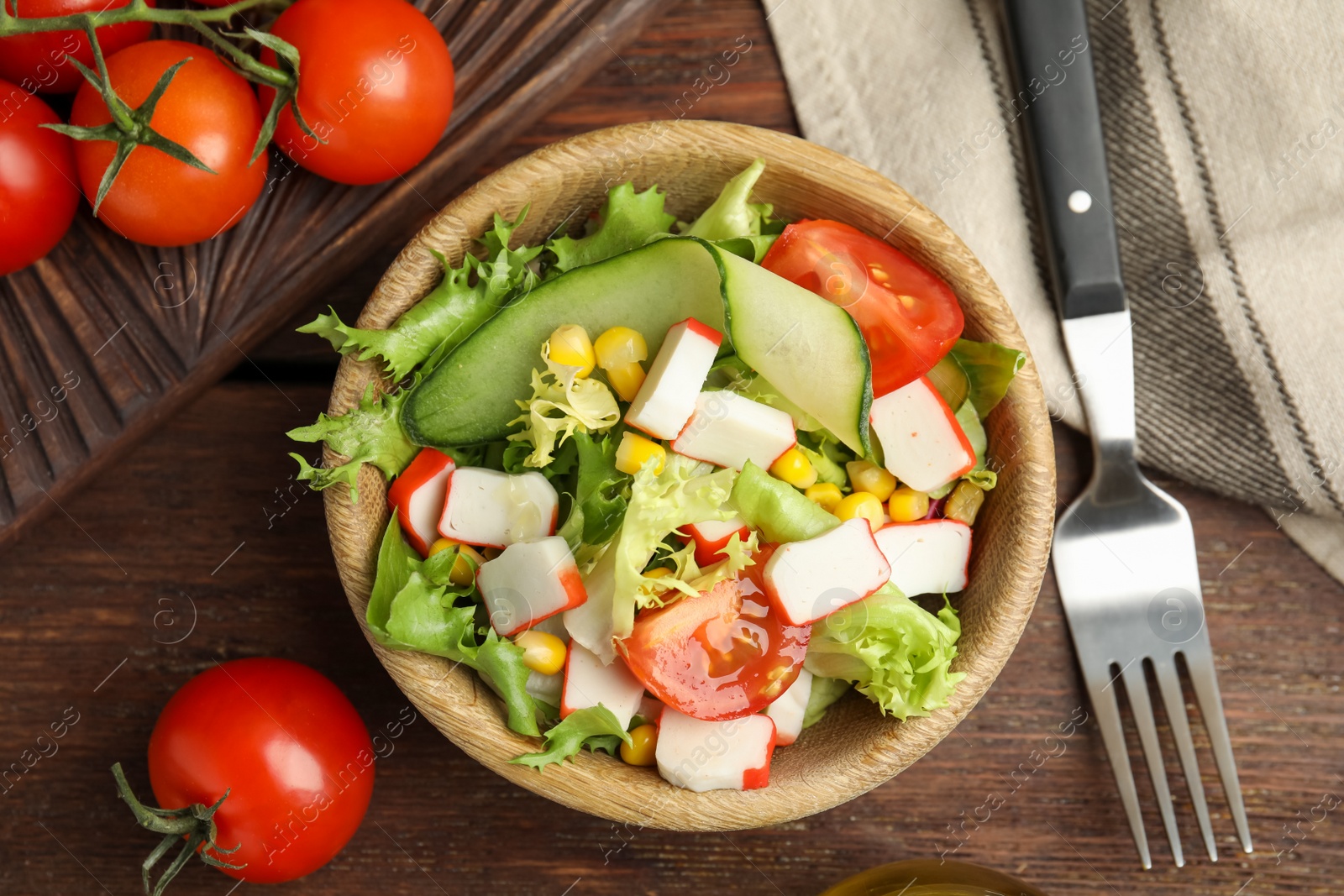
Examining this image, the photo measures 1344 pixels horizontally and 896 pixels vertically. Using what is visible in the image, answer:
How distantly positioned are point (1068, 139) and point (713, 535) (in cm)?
105

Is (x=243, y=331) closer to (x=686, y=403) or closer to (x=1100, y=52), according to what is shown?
(x=686, y=403)

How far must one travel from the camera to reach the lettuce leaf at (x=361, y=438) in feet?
5.07

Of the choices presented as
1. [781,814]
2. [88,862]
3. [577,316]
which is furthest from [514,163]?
[88,862]

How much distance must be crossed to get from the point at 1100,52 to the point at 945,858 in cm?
169

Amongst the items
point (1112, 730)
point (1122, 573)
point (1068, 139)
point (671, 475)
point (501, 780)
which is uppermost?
point (1068, 139)

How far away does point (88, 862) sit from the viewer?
2010mm

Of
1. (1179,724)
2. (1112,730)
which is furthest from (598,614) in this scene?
(1179,724)

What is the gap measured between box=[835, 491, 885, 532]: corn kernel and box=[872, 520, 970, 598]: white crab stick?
0.07ft

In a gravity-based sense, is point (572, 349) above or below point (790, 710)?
above

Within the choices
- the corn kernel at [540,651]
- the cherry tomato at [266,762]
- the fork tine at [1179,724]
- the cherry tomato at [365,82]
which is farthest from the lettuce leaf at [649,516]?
the fork tine at [1179,724]

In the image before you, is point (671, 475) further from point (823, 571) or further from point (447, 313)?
point (447, 313)

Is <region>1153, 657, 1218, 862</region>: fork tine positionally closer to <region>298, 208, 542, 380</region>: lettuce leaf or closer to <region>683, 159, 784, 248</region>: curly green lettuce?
<region>683, 159, 784, 248</region>: curly green lettuce

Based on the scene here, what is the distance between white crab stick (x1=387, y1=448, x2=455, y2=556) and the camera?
5.29ft

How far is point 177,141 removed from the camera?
1649 mm
